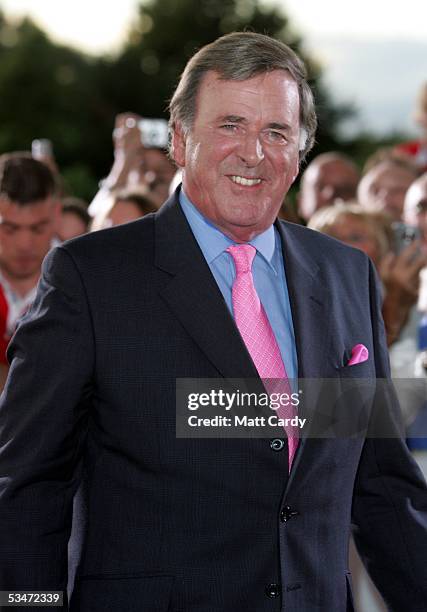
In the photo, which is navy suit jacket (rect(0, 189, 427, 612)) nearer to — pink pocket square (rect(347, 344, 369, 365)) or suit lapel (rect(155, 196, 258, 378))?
suit lapel (rect(155, 196, 258, 378))

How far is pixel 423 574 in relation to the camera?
270 cm

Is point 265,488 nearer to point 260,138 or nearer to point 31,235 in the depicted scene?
point 260,138

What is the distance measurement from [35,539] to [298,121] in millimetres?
1098

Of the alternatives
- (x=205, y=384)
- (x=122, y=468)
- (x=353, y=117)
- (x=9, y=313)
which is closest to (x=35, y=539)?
(x=122, y=468)

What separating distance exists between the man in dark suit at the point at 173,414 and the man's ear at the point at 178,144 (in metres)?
0.03

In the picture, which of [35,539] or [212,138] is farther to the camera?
[212,138]

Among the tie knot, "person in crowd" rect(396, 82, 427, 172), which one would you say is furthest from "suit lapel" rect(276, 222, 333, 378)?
"person in crowd" rect(396, 82, 427, 172)

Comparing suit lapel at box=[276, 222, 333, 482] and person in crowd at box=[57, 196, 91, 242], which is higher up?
person in crowd at box=[57, 196, 91, 242]

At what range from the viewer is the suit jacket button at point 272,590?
2502 millimetres

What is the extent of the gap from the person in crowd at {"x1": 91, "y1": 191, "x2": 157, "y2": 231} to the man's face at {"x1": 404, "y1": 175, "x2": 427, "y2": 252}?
1223 mm

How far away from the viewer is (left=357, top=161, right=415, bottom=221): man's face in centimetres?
718

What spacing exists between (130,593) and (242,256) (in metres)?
0.77

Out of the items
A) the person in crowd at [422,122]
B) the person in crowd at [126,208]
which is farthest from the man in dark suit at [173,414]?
the person in crowd at [422,122]

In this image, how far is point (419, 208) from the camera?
5.68 meters
